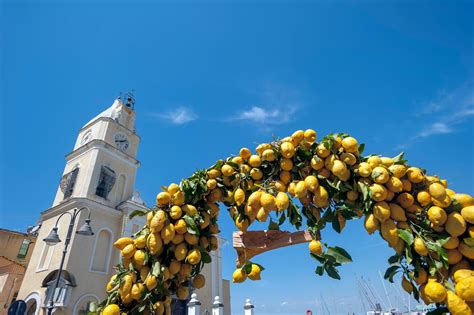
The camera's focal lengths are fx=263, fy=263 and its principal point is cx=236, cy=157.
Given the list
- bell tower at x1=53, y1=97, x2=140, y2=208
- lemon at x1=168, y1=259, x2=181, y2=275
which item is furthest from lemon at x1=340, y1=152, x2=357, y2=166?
bell tower at x1=53, y1=97, x2=140, y2=208

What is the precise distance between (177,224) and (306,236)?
1.18m

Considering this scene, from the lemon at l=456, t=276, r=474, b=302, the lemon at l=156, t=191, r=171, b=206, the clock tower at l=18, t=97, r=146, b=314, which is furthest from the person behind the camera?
the clock tower at l=18, t=97, r=146, b=314

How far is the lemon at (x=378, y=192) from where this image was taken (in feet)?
5.06

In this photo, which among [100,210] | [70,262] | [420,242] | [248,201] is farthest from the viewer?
[100,210]

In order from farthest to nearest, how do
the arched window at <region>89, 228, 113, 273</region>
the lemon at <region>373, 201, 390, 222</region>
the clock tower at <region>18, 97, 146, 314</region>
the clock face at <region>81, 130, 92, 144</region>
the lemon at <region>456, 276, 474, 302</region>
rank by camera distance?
the clock face at <region>81, 130, 92, 144</region>, the arched window at <region>89, 228, 113, 273</region>, the clock tower at <region>18, 97, 146, 314</region>, the lemon at <region>373, 201, 390, 222</region>, the lemon at <region>456, 276, 474, 302</region>

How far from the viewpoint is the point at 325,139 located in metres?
1.87

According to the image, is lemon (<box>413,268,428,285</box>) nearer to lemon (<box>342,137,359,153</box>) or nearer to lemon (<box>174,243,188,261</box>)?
lemon (<box>342,137,359,153</box>)

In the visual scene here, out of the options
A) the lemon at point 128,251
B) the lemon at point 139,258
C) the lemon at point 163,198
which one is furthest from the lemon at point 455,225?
the lemon at point 128,251

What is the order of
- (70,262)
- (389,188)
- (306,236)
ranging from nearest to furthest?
(389,188)
(306,236)
(70,262)

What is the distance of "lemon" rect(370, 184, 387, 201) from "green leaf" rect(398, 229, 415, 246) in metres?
0.20

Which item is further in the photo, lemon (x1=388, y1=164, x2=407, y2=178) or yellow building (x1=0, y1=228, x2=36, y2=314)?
yellow building (x1=0, y1=228, x2=36, y2=314)

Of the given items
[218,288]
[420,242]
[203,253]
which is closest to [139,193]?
Answer: [218,288]

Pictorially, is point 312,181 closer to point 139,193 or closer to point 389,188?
point 389,188

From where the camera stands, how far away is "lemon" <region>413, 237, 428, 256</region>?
4.56 ft
